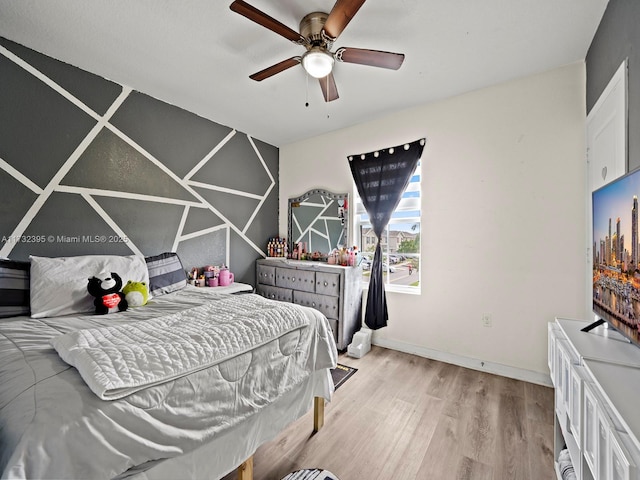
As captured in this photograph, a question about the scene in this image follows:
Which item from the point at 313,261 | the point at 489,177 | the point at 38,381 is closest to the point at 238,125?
the point at 313,261

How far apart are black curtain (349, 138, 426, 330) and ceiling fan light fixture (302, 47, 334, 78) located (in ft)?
4.70

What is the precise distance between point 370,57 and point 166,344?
1.93 meters

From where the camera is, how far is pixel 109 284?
1872mm

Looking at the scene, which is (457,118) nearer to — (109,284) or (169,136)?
(169,136)

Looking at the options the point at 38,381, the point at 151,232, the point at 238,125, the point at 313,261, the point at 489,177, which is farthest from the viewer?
the point at 313,261

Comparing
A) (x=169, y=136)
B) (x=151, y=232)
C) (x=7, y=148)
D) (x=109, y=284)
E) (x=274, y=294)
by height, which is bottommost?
(x=274, y=294)

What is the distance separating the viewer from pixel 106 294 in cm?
186

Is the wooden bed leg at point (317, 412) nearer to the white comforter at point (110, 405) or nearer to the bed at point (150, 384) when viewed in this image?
the bed at point (150, 384)

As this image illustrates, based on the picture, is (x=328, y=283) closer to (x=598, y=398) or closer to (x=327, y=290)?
(x=327, y=290)

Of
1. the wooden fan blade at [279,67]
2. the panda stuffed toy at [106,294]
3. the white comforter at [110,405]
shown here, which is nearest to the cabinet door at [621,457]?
the white comforter at [110,405]

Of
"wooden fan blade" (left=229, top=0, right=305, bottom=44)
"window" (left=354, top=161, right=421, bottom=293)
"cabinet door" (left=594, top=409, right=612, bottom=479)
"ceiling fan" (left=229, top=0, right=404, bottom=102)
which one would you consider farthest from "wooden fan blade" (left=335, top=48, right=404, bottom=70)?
"cabinet door" (left=594, top=409, right=612, bottom=479)

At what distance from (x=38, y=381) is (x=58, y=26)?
220 cm

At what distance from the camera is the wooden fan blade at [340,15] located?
1356mm

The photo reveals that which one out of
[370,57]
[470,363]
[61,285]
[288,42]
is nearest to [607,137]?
[370,57]
